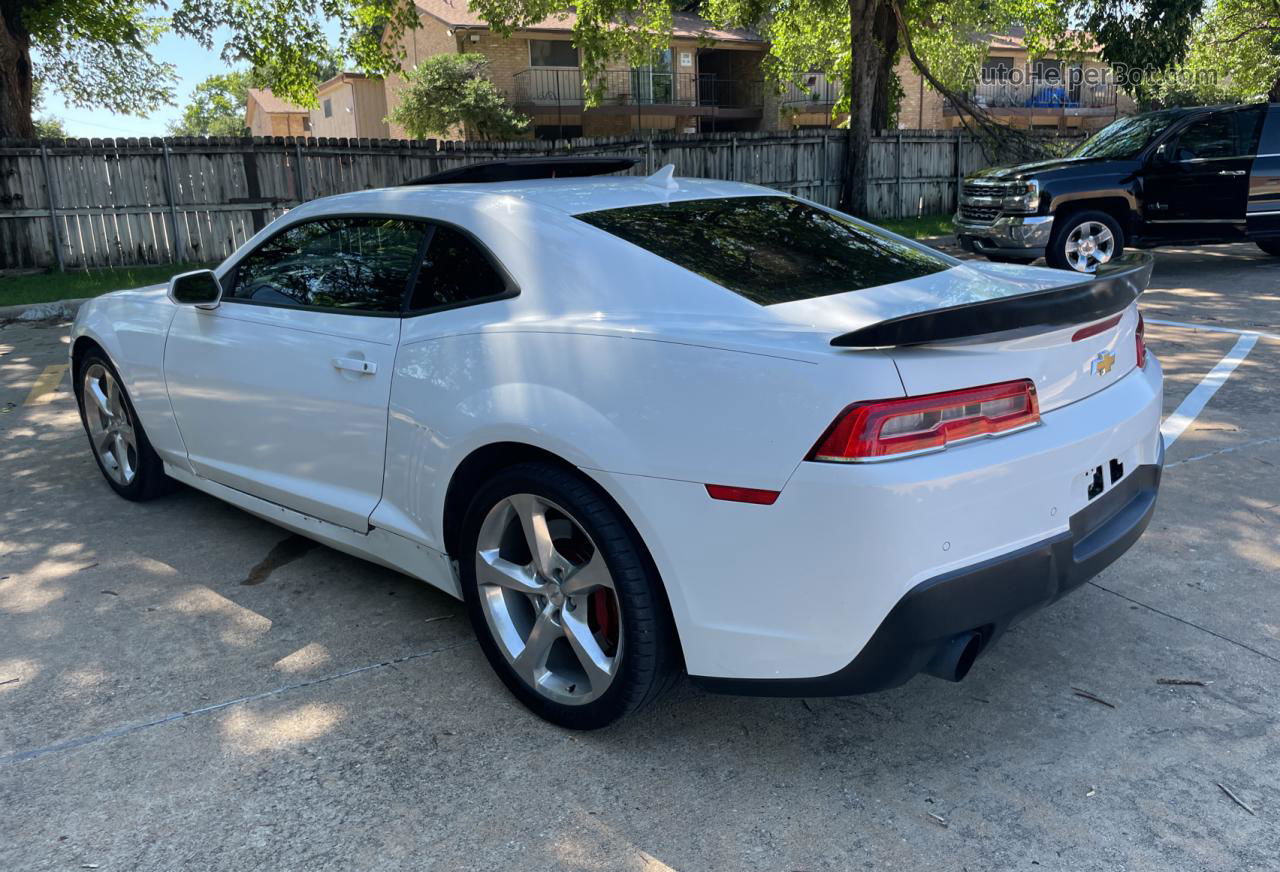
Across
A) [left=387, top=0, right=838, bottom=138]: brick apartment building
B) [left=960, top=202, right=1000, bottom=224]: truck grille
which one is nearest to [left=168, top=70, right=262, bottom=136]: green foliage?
[left=387, top=0, right=838, bottom=138]: brick apartment building

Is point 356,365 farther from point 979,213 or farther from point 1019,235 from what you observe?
point 979,213

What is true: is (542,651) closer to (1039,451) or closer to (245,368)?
(1039,451)

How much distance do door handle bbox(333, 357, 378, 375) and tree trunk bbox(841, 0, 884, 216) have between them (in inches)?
591

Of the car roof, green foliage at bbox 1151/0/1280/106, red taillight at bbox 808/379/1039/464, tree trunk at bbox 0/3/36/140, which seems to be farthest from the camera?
green foliage at bbox 1151/0/1280/106

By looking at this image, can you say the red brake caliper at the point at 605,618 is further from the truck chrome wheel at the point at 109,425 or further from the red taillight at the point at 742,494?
the truck chrome wheel at the point at 109,425

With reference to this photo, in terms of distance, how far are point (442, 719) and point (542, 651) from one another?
1.25 ft

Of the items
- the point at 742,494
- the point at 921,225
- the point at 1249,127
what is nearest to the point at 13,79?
the point at 921,225

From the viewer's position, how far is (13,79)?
47.3ft

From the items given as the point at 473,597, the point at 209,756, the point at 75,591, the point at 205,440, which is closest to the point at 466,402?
the point at 473,597

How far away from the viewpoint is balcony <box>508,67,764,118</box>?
34.6 metres

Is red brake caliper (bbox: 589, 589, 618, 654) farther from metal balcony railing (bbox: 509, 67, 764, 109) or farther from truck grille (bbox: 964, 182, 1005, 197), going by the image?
metal balcony railing (bbox: 509, 67, 764, 109)

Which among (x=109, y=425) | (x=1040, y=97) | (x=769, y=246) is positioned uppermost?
(x=1040, y=97)

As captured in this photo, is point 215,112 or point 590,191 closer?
point 590,191

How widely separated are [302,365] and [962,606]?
241 centimetres
